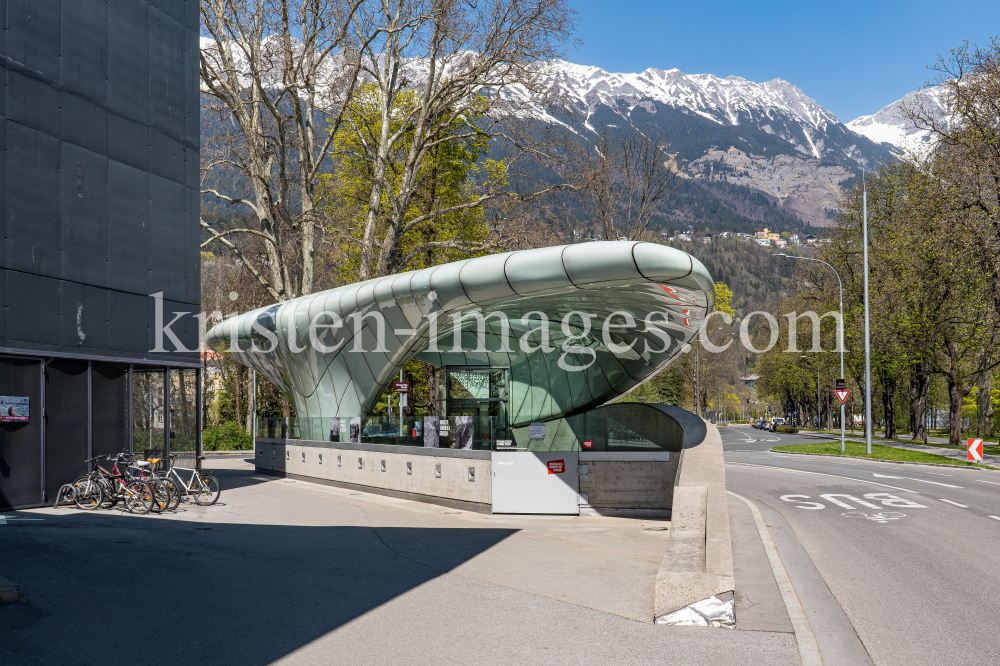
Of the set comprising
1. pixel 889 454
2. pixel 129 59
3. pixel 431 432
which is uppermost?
pixel 129 59

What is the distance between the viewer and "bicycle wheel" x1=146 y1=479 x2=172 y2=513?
15.0 metres

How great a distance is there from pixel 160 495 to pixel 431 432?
6.28 metres

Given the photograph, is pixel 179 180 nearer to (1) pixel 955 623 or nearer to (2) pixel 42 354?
(2) pixel 42 354

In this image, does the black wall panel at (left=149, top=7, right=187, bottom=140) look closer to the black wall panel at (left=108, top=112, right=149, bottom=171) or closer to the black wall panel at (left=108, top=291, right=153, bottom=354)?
the black wall panel at (left=108, top=112, right=149, bottom=171)

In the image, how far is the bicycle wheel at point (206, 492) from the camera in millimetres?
16422

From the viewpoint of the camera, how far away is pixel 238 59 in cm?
3117

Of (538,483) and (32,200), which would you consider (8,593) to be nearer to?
(32,200)

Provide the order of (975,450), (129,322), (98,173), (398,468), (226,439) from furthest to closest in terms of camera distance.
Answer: (226,439) < (975,450) < (398,468) < (129,322) < (98,173)

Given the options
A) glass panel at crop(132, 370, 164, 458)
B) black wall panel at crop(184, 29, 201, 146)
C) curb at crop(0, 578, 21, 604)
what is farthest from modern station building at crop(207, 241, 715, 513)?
curb at crop(0, 578, 21, 604)

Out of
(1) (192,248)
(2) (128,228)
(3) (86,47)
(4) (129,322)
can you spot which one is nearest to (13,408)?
(4) (129,322)

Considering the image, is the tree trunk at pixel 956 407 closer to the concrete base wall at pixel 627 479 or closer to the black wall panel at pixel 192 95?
the concrete base wall at pixel 627 479

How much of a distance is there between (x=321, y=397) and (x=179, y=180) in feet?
27.3

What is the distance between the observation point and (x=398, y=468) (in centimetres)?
1956

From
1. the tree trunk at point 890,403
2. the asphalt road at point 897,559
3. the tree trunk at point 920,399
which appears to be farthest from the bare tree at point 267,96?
the tree trunk at point 890,403
